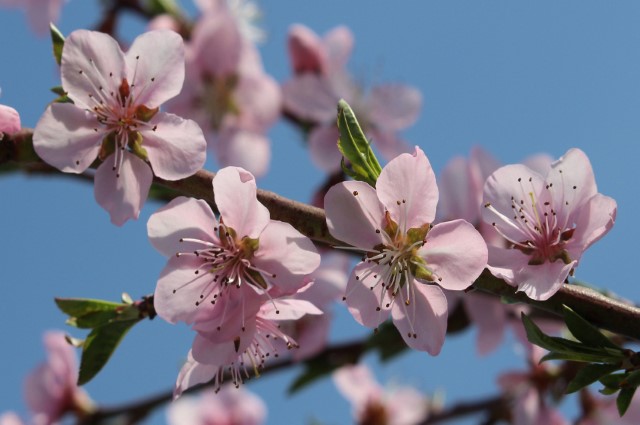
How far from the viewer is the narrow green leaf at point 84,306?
5.04 ft

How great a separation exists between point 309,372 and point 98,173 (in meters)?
1.51

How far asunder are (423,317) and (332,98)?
208 cm

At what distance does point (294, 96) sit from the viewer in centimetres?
339

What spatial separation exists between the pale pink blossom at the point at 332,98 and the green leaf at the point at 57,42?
5.60 feet

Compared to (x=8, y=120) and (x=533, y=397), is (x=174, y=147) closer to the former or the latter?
(x=8, y=120)

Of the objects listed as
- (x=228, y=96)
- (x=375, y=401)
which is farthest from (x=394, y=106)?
(x=375, y=401)

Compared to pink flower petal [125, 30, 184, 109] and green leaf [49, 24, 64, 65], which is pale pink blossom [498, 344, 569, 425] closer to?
pink flower petal [125, 30, 184, 109]

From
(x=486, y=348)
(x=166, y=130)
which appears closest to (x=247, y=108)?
(x=486, y=348)

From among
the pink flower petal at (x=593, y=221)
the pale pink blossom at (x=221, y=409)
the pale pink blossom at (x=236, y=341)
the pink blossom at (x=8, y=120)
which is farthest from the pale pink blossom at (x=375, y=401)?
the pink blossom at (x=8, y=120)

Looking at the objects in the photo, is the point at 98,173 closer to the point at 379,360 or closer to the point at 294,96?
the point at 379,360

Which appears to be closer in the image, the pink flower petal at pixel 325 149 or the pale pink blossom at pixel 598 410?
the pale pink blossom at pixel 598 410

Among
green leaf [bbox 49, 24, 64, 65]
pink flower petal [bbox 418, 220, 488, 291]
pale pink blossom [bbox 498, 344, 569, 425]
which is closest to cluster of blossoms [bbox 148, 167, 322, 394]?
pink flower petal [bbox 418, 220, 488, 291]

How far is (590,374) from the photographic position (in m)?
1.34

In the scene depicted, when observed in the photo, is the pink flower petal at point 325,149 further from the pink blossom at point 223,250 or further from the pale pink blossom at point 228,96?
the pink blossom at point 223,250
